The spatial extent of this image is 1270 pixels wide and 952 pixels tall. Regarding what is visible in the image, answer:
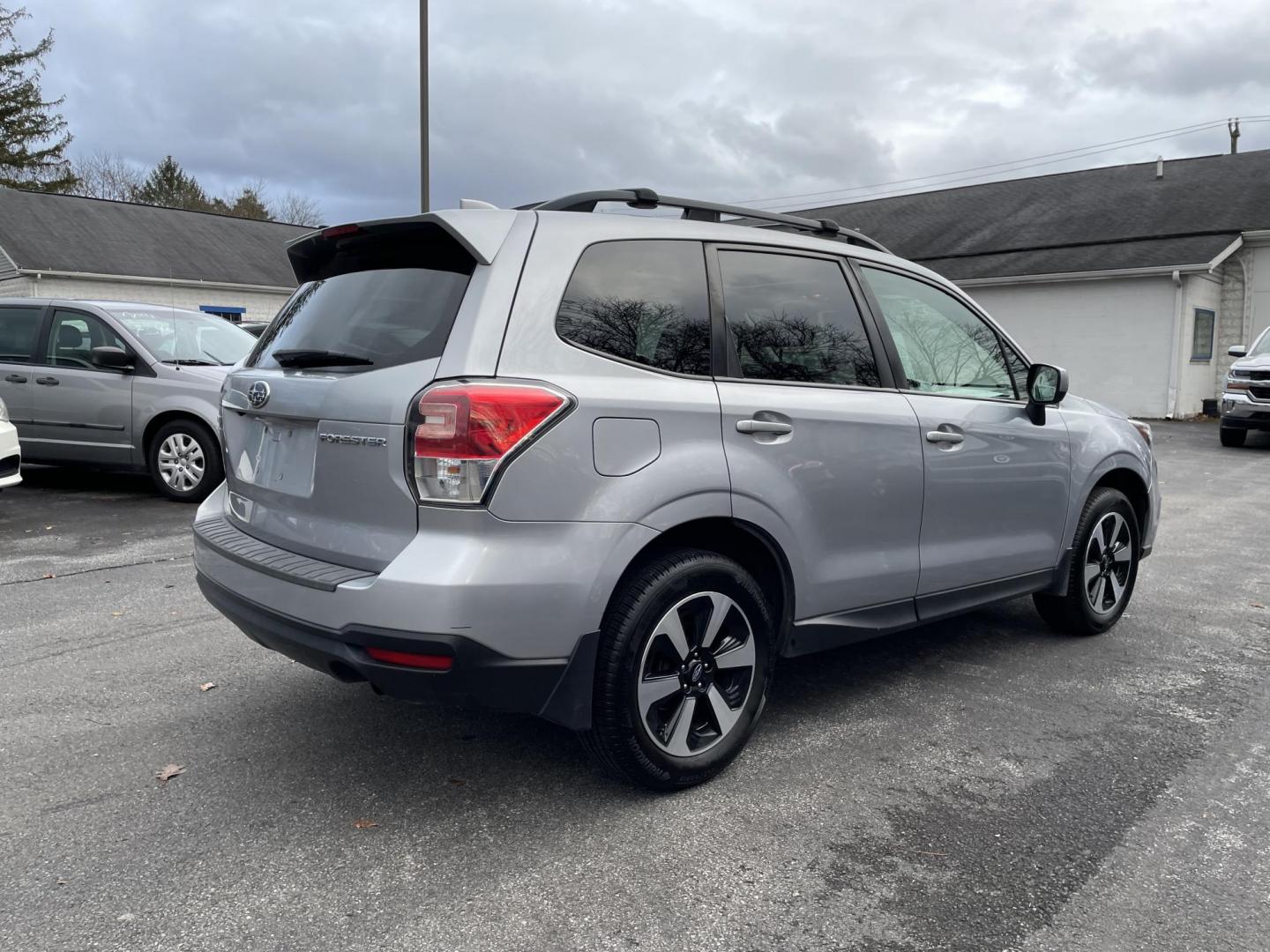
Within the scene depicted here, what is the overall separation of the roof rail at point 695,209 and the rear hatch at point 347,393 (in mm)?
486

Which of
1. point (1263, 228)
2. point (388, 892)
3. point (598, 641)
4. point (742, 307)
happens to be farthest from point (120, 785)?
point (1263, 228)

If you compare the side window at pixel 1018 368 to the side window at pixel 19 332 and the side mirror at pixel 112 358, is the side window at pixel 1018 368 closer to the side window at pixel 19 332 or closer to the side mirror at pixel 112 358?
the side mirror at pixel 112 358

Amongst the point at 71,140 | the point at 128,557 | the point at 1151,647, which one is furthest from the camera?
the point at 71,140

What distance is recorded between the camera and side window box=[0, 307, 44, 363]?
916 centimetres

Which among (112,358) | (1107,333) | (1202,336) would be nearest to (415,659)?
(112,358)

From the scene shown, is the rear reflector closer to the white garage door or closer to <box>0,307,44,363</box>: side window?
<box>0,307,44,363</box>: side window

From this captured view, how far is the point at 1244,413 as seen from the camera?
15.1 metres

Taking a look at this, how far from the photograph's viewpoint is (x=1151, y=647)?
4.98m

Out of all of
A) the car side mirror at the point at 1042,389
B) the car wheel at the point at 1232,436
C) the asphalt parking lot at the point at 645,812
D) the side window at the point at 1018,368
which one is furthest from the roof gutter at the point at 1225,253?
the car side mirror at the point at 1042,389

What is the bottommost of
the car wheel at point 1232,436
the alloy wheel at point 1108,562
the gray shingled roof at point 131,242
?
the car wheel at point 1232,436

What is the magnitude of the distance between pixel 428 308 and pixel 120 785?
184cm

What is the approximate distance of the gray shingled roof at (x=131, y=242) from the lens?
26141mm

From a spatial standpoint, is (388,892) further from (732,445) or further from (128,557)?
(128,557)

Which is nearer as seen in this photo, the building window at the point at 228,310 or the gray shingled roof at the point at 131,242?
the gray shingled roof at the point at 131,242
